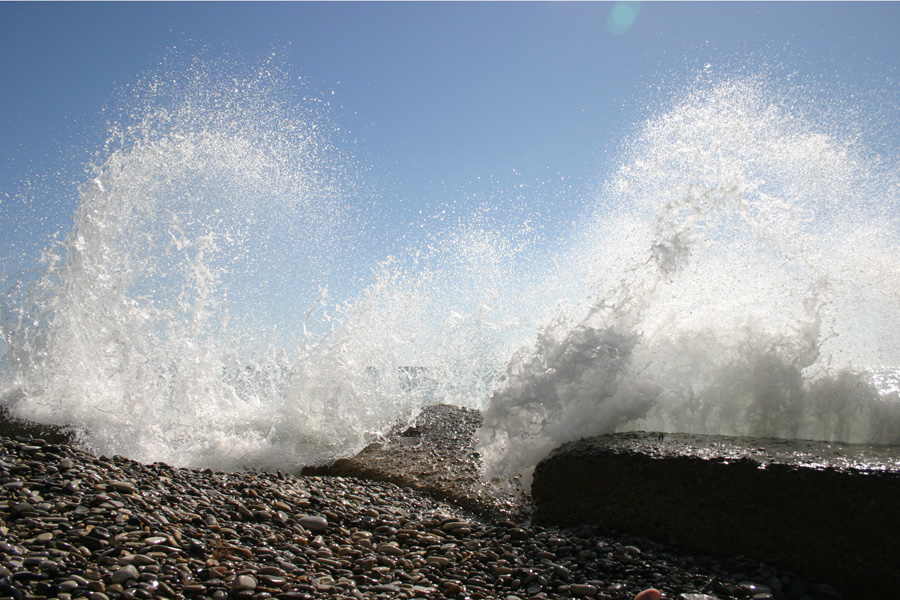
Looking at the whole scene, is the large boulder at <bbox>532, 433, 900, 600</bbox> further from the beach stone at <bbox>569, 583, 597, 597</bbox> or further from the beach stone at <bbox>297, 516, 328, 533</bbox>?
the beach stone at <bbox>297, 516, 328, 533</bbox>

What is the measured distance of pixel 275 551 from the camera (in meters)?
3.47

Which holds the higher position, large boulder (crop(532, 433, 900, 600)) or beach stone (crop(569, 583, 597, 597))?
large boulder (crop(532, 433, 900, 600))

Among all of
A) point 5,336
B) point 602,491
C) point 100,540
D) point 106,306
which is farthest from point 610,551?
point 5,336

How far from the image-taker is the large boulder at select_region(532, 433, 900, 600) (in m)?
3.27

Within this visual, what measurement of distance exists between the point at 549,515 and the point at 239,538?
258cm

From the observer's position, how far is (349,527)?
13.7 feet

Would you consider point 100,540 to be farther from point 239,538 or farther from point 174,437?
point 174,437

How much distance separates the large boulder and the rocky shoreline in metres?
0.17

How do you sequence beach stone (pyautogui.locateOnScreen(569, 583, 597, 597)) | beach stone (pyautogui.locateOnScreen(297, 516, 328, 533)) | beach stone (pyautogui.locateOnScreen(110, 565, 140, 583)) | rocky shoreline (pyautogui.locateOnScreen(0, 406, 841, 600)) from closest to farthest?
beach stone (pyautogui.locateOnScreen(110, 565, 140, 583))
rocky shoreline (pyautogui.locateOnScreen(0, 406, 841, 600))
beach stone (pyautogui.locateOnScreen(569, 583, 597, 597))
beach stone (pyautogui.locateOnScreen(297, 516, 328, 533))

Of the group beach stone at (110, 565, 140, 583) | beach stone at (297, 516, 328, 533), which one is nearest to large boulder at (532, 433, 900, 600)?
beach stone at (297, 516, 328, 533)

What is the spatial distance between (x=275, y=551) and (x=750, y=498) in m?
3.45

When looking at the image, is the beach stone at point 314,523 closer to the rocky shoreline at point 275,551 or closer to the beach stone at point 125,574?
the rocky shoreline at point 275,551

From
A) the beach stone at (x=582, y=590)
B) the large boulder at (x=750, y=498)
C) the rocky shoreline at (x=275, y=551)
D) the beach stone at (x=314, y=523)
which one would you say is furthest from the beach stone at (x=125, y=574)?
the large boulder at (x=750, y=498)

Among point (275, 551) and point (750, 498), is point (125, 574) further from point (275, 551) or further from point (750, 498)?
point (750, 498)
